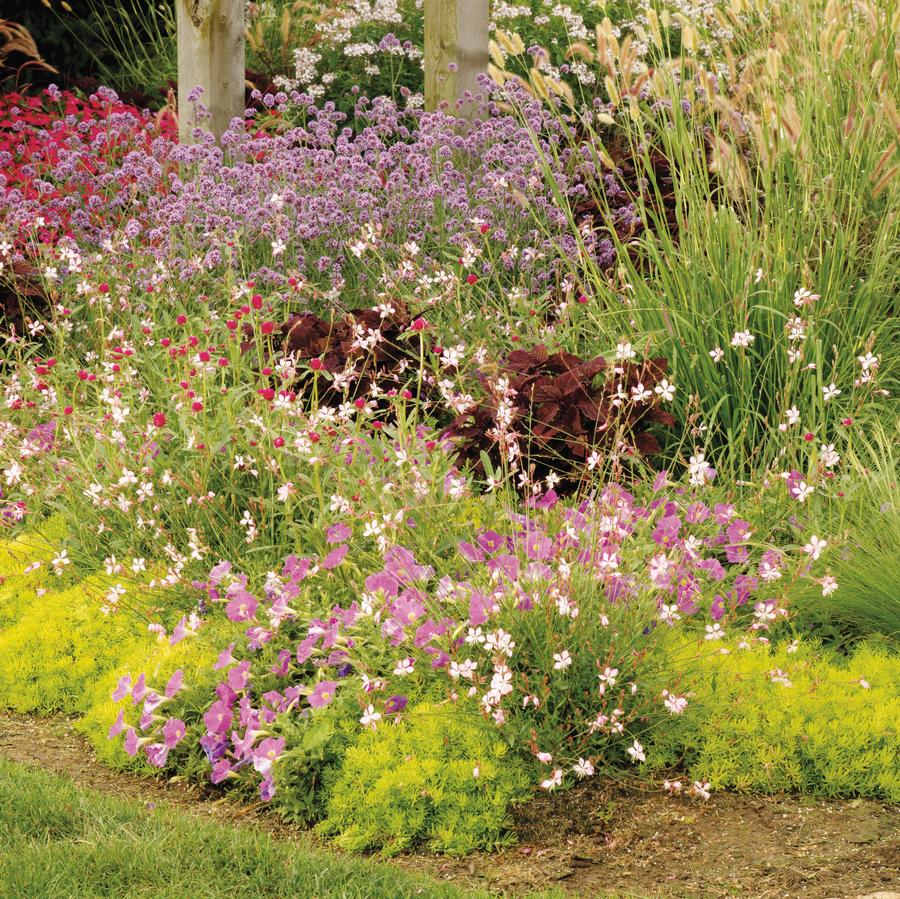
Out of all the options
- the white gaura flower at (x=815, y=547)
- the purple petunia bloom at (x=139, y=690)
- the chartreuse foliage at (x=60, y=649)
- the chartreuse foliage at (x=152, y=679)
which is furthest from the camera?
the chartreuse foliage at (x=60, y=649)

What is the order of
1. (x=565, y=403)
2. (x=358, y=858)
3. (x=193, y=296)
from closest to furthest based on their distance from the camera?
1. (x=358, y=858)
2. (x=565, y=403)
3. (x=193, y=296)

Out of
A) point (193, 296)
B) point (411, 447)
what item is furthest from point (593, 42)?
point (411, 447)

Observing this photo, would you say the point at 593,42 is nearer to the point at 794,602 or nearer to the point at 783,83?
the point at 783,83

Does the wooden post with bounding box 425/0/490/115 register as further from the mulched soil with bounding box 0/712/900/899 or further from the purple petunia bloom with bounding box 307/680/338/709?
the mulched soil with bounding box 0/712/900/899

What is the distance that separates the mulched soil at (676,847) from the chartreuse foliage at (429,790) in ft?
0.19

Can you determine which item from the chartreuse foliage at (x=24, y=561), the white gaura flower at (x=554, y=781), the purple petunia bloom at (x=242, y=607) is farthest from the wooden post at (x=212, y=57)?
the white gaura flower at (x=554, y=781)

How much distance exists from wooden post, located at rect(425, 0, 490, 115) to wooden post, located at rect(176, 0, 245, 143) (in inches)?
45.1

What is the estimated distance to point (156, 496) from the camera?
4.29 meters

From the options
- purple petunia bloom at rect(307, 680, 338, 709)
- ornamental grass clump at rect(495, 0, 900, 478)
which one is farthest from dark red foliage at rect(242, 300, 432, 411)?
purple petunia bloom at rect(307, 680, 338, 709)

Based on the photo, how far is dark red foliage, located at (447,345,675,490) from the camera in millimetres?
4555

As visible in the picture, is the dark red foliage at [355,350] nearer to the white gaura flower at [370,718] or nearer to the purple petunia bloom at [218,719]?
the purple petunia bloom at [218,719]

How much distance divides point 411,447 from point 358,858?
150 centimetres

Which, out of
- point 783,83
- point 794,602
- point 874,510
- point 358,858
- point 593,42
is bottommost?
point 358,858

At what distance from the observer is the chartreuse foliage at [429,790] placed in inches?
124
